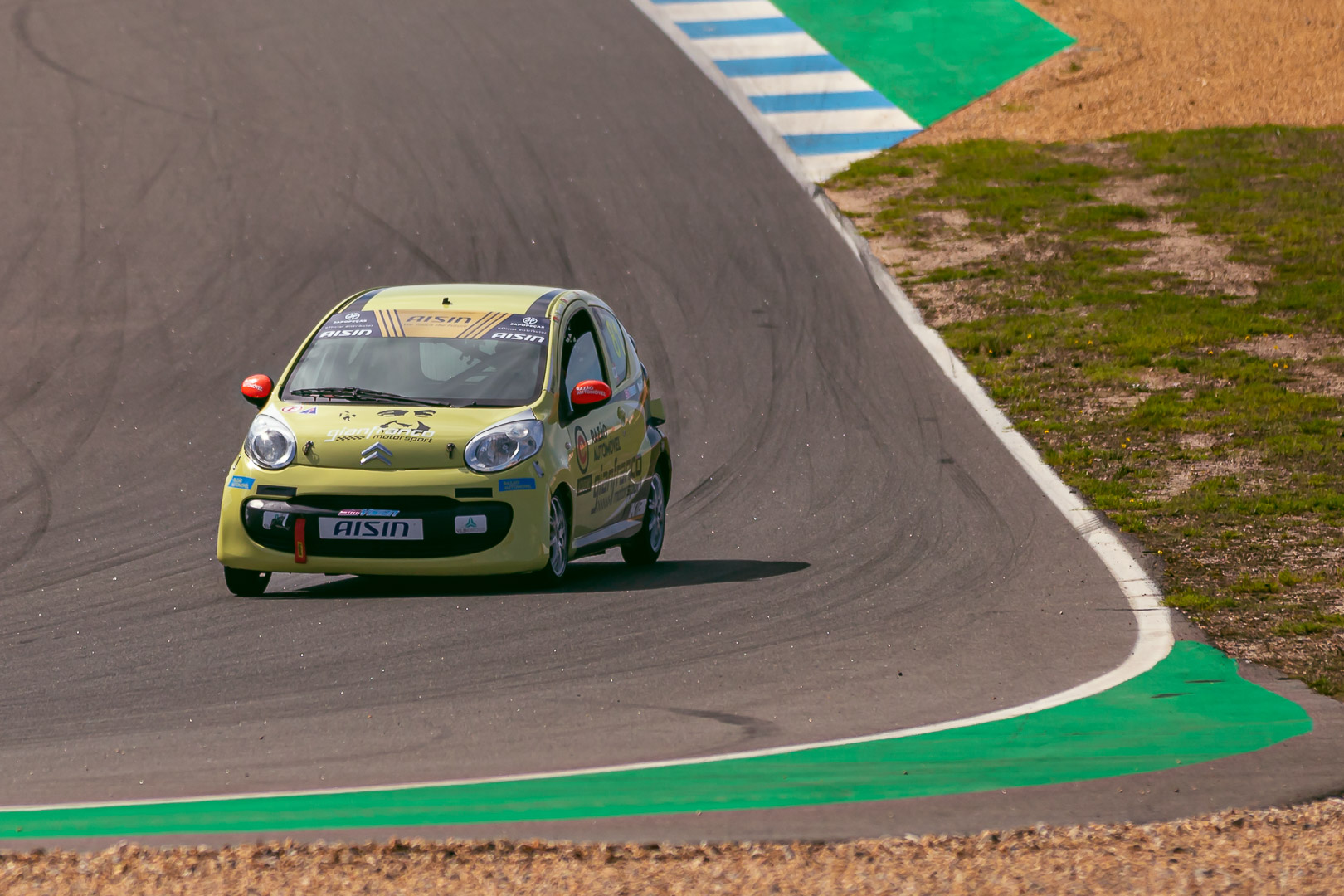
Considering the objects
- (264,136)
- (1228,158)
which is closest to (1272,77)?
(1228,158)

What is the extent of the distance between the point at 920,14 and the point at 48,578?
22017 millimetres

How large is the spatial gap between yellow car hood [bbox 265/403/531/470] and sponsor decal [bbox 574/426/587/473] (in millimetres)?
436

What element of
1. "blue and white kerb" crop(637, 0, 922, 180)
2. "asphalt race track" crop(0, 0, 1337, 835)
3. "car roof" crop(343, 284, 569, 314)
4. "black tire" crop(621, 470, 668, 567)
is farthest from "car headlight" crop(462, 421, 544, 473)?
"blue and white kerb" crop(637, 0, 922, 180)

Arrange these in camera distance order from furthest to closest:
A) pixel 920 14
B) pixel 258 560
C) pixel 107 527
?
pixel 920 14
pixel 107 527
pixel 258 560

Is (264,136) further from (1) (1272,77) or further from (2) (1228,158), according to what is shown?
(1) (1272,77)

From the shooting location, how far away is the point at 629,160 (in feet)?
74.4

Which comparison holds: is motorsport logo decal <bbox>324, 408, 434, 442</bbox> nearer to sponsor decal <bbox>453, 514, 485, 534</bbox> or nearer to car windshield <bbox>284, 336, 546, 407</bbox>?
car windshield <bbox>284, 336, 546, 407</bbox>

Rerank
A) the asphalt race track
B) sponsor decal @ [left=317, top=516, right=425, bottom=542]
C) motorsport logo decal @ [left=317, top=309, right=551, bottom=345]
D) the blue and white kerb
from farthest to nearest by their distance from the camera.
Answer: the blue and white kerb, motorsport logo decal @ [left=317, top=309, right=551, bottom=345], sponsor decal @ [left=317, top=516, right=425, bottom=542], the asphalt race track

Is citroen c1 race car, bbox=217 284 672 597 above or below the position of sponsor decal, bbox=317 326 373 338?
below

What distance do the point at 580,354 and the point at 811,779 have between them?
4850 mm

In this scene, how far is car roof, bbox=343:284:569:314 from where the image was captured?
10211mm

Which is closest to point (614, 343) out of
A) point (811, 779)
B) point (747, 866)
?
point (811, 779)

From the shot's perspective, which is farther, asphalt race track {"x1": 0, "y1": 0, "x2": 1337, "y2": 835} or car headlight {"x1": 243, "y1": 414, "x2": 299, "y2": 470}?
car headlight {"x1": 243, "y1": 414, "x2": 299, "y2": 470}

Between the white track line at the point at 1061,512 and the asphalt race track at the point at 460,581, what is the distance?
126mm
